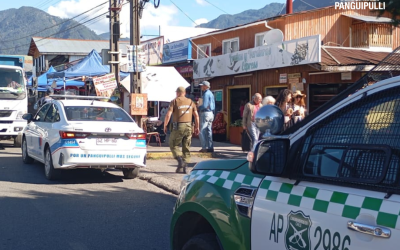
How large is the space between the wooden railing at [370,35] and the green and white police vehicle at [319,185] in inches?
607

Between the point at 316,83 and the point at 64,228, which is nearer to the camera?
the point at 64,228

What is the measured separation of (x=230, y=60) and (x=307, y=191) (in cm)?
1506

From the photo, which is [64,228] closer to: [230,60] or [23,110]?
[23,110]

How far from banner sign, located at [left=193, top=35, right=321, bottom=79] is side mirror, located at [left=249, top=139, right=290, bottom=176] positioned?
35.7 ft

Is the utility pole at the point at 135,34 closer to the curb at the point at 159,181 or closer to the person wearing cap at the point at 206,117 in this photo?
the person wearing cap at the point at 206,117

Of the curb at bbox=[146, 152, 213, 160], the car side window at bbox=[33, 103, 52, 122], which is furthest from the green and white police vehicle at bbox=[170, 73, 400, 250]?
the curb at bbox=[146, 152, 213, 160]

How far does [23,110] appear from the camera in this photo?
1592 cm

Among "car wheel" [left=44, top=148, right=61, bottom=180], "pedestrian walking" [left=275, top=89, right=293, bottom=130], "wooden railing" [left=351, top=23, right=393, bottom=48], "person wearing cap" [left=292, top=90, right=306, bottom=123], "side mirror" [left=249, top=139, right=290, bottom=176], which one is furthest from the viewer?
"wooden railing" [left=351, top=23, right=393, bottom=48]

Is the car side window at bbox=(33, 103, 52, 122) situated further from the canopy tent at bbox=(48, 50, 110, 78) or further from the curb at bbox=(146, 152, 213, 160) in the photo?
the canopy tent at bbox=(48, 50, 110, 78)

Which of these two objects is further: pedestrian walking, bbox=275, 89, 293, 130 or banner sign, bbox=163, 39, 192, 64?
banner sign, bbox=163, 39, 192, 64

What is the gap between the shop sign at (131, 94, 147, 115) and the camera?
1327 cm

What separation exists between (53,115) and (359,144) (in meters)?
8.48

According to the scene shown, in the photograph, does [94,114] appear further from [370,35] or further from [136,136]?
[370,35]

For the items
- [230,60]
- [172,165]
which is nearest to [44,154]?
[172,165]
